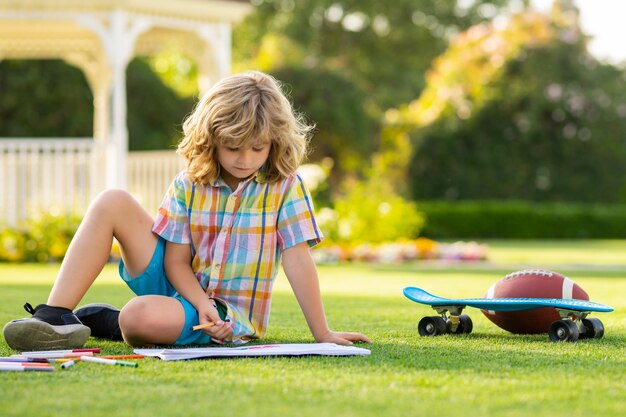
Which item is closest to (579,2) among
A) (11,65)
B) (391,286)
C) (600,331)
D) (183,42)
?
(11,65)

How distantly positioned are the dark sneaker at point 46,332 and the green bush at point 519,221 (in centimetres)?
1610

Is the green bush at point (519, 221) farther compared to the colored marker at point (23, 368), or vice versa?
the green bush at point (519, 221)

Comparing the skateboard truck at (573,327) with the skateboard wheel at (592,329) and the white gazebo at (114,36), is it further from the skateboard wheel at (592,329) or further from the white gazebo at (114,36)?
the white gazebo at (114,36)

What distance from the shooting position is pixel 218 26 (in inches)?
535

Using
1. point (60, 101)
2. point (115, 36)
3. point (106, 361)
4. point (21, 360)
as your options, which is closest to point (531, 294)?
point (106, 361)

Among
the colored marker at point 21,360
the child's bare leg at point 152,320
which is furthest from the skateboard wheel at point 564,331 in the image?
the colored marker at point 21,360

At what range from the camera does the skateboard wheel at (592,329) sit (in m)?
4.26

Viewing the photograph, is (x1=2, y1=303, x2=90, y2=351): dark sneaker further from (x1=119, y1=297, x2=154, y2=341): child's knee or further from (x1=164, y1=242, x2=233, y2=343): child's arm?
(x1=164, y1=242, x2=233, y2=343): child's arm

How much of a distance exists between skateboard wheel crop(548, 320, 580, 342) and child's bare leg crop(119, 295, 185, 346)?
4.62 ft

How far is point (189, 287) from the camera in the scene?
13.1 feet

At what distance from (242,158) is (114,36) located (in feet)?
29.2

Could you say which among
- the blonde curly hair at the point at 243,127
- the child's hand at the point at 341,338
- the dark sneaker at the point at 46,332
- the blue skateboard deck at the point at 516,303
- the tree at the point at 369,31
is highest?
the tree at the point at 369,31

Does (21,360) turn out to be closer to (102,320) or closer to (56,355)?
(56,355)

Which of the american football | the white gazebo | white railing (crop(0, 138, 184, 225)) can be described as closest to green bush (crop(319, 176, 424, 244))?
the white gazebo
